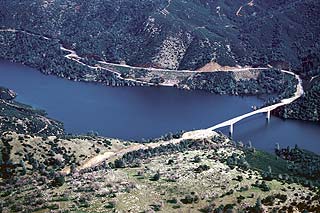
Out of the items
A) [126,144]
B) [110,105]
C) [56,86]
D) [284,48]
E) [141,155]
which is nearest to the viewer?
[141,155]

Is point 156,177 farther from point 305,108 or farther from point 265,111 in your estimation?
point 305,108

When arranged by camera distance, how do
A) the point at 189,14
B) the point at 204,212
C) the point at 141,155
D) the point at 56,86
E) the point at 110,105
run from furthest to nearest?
1. the point at 189,14
2. the point at 56,86
3. the point at 110,105
4. the point at 141,155
5. the point at 204,212

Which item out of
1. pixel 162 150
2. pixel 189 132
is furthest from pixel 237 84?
pixel 162 150

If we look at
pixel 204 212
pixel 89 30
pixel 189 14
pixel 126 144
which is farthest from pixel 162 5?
pixel 204 212

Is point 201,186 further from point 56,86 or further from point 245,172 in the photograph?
point 56,86

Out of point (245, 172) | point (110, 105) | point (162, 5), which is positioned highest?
point (162, 5)

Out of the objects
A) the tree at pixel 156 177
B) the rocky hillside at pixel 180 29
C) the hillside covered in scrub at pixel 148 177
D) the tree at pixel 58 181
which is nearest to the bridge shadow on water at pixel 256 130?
the hillside covered in scrub at pixel 148 177

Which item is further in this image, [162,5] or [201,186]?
[162,5]
